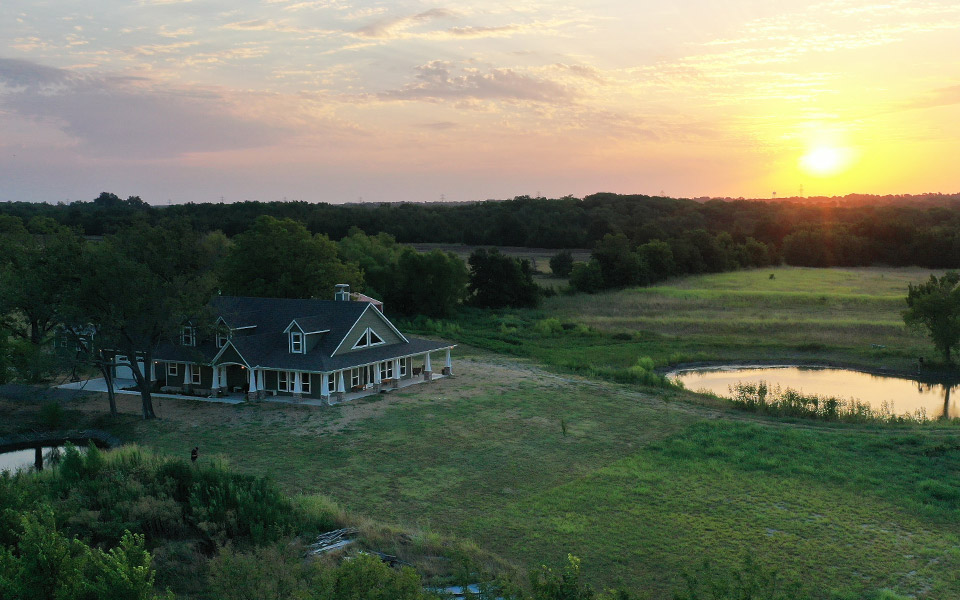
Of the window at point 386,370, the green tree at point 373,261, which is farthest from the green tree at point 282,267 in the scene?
the window at point 386,370

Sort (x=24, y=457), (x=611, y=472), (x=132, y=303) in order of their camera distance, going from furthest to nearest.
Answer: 1. (x=132, y=303)
2. (x=24, y=457)
3. (x=611, y=472)

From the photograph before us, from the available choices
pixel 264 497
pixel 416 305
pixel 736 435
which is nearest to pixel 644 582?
pixel 264 497

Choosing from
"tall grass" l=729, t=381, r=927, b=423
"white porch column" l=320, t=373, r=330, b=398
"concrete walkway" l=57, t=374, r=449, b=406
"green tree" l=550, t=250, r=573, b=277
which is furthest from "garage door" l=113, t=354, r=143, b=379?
"green tree" l=550, t=250, r=573, b=277

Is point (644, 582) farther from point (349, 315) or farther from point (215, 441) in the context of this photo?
point (349, 315)

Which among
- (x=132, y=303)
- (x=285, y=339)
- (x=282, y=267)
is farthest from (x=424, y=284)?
(x=132, y=303)

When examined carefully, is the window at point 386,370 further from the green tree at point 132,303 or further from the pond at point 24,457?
A: the pond at point 24,457

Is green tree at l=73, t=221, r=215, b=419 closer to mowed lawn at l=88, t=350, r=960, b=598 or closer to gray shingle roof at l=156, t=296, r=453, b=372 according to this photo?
gray shingle roof at l=156, t=296, r=453, b=372

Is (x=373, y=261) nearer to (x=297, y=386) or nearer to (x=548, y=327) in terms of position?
(x=548, y=327)
